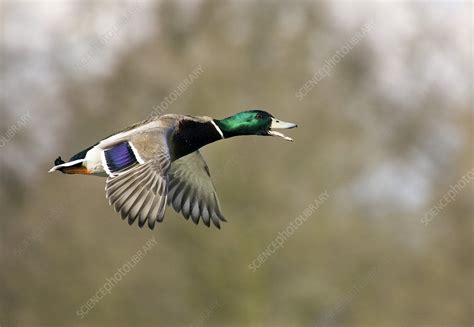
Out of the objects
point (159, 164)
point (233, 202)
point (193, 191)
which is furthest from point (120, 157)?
point (233, 202)

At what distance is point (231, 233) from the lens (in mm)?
27969

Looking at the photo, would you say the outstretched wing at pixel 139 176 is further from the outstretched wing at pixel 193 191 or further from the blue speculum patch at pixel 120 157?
the outstretched wing at pixel 193 191

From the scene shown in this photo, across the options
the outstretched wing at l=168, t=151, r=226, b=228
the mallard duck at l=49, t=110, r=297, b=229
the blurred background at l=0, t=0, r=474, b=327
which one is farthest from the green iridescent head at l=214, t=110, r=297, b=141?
Result: the blurred background at l=0, t=0, r=474, b=327

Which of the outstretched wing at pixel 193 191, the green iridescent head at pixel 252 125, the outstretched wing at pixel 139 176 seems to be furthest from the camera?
the outstretched wing at pixel 193 191

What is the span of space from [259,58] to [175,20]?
17.0ft

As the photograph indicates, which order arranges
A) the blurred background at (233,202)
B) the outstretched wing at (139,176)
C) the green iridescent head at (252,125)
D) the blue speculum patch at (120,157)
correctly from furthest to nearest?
the blurred background at (233,202) < the green iridescent head at (252,125) < the blue speculum patch at (120,157) < the outstretched wing at (139,176)

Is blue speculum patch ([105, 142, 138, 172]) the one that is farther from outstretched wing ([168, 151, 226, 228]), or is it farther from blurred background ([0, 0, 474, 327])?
blurred background ([0, 0, 474, 327])

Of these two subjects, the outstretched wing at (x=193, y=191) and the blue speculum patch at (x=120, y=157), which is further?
the outstretched wing at (x=193, y=191)

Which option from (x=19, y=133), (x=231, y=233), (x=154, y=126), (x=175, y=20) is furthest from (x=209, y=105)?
(x=154, y=126)

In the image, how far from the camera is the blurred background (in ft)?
90.3

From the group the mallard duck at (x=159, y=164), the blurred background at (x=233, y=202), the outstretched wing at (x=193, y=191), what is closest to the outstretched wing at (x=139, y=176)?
the mallard duck at (x=159, y=164)

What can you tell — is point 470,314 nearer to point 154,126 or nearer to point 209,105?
point 209,105

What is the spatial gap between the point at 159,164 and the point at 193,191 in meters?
2.30

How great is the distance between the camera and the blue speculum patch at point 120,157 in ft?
40.3
